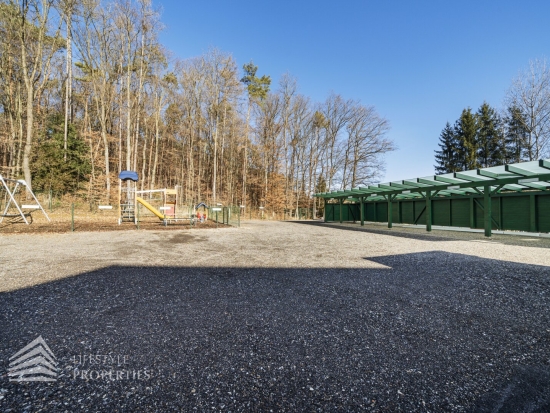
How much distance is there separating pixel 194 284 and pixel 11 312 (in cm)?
197

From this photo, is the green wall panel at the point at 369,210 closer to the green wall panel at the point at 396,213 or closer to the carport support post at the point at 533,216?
the green wall panel at the point at 396,213

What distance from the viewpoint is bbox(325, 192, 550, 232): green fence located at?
10484 millimetres

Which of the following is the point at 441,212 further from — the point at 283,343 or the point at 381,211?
the point at 283,343

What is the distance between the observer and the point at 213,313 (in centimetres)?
271

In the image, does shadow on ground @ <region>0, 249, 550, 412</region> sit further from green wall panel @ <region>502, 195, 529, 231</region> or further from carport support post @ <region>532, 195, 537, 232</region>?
green wall panel @ <region>502, 195, 529, 231</region>

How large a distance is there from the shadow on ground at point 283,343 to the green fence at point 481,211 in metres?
9.73

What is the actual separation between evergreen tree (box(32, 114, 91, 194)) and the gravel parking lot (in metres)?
16.8

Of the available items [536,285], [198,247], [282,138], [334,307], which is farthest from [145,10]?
[536,285]

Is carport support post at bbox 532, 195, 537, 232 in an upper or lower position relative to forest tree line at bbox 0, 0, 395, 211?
lower

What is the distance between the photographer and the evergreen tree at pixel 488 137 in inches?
1049

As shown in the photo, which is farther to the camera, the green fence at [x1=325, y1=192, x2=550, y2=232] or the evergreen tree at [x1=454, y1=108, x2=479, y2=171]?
the evergreen tree at [x1=454, y1=108, x2=479, y2=171]

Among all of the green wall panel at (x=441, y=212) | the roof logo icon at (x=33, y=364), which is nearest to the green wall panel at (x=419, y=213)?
the green wall panel at (x=441, y=212)

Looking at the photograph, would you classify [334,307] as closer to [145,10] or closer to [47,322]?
[47,322]

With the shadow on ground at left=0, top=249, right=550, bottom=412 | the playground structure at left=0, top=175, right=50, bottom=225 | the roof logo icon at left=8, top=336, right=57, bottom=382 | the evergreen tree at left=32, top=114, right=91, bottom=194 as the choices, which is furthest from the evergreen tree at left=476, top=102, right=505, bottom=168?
the evergreen tree at left=32, top=114, right=91, bottom=194
